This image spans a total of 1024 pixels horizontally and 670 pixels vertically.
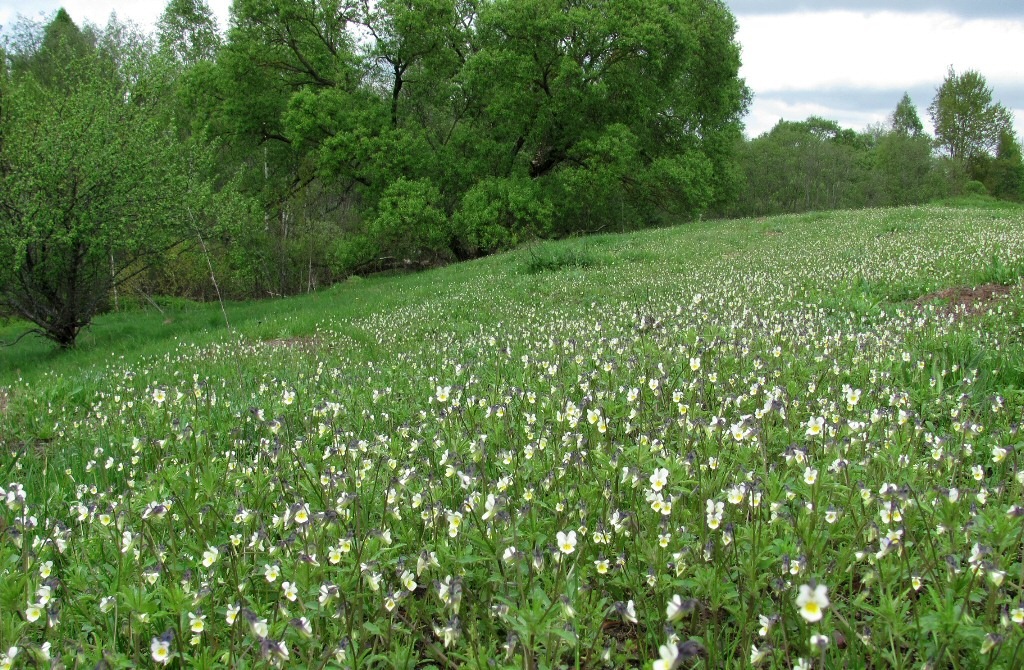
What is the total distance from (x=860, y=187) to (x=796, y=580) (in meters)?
70.7

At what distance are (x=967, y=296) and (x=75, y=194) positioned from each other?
16924mm

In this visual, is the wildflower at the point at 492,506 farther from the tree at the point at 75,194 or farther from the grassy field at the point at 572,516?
the tree at the point at 75,194

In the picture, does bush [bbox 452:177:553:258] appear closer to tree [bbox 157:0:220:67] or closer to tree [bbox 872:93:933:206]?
tree [bbox 157:0:220:67]

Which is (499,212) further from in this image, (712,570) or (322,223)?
(712,570)

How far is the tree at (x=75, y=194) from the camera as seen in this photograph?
45.3 feet

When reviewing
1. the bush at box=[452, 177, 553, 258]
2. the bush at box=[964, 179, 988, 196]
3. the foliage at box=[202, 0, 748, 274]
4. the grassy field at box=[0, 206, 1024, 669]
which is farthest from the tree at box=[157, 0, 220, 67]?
the bush at box=[964, 179, 988, 196]

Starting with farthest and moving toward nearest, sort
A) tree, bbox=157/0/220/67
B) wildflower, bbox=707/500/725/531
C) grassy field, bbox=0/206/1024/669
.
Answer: tree, bbox=157/0/220/67 < wildflower, bbox=707/500/725/531 < grassy field, bbox=0/206/1024/669

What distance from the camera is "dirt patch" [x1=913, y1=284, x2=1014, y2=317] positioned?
7.76m

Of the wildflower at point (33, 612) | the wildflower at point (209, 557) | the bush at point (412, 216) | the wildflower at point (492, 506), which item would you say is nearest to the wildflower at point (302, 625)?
the wildflower at point (209, 557)

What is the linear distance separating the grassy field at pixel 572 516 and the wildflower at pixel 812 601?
0.03ft

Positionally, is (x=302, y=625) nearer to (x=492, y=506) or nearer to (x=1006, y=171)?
(x=492, y=506)

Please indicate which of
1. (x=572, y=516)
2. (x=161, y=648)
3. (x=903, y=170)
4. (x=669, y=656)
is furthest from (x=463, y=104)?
(x=903, y=170)

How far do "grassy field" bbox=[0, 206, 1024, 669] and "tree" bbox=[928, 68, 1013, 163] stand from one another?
67238mm

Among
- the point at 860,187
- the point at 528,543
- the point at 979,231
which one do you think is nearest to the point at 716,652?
the point at 528,543
